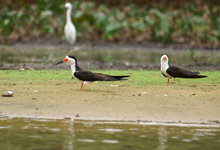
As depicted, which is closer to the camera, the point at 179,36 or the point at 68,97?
the point at 68,97

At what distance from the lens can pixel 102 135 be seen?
4.94 meters

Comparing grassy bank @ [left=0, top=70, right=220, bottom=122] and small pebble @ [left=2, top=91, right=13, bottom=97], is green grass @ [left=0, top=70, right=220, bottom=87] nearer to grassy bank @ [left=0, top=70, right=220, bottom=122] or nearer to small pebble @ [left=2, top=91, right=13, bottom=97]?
grassy bank @ [left=0, top=70, right=220, bottom=122]

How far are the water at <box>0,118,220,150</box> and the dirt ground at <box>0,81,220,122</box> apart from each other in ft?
1.09

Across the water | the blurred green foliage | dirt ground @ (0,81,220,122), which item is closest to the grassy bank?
dirt ground @ (0,81,220,122)

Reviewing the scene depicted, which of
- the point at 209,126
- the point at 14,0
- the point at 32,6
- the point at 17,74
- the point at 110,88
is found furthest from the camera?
the point at 14,0

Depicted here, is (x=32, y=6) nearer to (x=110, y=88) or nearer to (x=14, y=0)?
(x=14, y=0)

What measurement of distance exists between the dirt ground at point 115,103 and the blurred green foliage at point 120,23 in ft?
47.8

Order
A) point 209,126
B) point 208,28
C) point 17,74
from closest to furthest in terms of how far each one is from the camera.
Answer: point 209,126 → point 17,74 → point 208,28

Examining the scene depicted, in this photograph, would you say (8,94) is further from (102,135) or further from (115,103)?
(102,135)

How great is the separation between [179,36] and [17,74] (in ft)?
49.0

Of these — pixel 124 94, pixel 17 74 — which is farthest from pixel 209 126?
pixel 17 74

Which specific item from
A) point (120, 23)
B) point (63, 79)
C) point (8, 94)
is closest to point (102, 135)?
point (8, 94)

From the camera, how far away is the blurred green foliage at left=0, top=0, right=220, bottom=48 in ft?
74.4

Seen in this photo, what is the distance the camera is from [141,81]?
887cm
